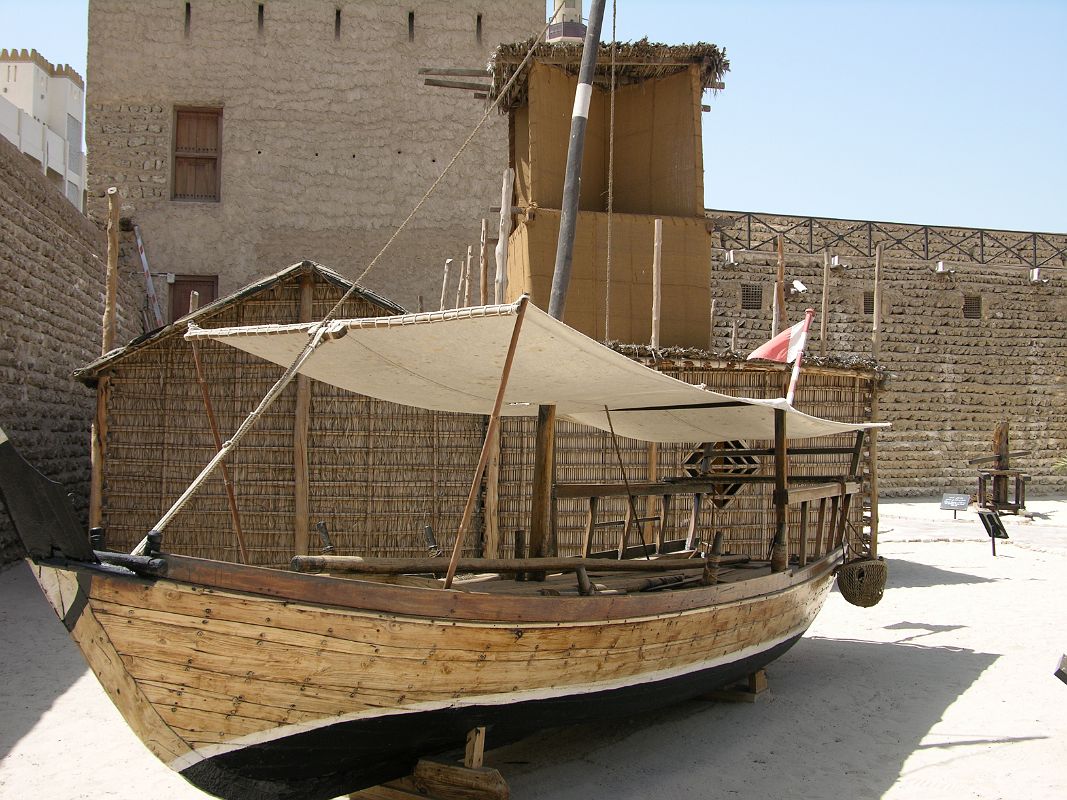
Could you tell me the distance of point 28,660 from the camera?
5938mm

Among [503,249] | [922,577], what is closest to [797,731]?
[503,249]

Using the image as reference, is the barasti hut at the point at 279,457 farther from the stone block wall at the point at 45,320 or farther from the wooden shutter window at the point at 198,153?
the wooden shutter window at the point at 198,153

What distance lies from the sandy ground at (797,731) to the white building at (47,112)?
25.5 metres

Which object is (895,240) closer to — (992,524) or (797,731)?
(992,524)

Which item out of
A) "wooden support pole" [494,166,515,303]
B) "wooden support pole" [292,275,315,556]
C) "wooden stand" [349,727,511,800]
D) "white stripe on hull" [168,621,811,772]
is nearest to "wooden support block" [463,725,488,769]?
"wooden stand" [349,727,511,800]

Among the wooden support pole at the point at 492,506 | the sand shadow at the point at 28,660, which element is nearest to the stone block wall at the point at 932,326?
the wooden support pole at the point at 492,506

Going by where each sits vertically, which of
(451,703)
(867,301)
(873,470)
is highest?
(867,301)

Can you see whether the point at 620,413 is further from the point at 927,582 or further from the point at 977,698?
the point at 927,582

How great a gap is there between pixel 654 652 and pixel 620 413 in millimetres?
2286

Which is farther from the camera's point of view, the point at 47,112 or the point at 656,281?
the point at 47,112

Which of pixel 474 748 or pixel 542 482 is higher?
pixel 542 482

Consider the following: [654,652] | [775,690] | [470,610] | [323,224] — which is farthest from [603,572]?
[323,224]

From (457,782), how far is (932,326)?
18.2 meters

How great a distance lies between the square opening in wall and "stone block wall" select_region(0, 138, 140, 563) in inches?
493
